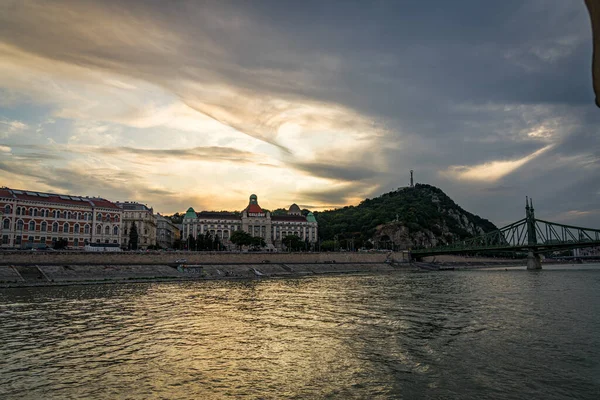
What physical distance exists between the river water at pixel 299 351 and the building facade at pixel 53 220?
47387 mm

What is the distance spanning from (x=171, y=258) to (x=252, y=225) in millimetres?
84792

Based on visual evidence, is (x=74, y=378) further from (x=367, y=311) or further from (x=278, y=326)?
(x=367, y=311)

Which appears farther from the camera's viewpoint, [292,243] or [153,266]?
[292,243]

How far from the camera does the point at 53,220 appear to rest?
75.8 metres

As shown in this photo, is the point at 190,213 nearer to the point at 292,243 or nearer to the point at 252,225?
the point at 252,225

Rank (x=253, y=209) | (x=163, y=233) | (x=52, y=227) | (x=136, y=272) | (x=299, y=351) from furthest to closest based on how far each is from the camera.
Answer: (x=253, y=209) → (x=163, y=233) → (x=52, y=227) → (x=136, y=272) → (x=299, y=351)

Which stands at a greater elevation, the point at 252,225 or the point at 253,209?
the point at 253,209

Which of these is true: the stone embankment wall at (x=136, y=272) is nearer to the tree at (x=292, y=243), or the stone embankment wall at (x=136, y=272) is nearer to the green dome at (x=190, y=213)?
the tree at (x=292, y=243)

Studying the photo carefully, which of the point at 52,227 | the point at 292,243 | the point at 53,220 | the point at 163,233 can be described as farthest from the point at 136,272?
the point at 163,233

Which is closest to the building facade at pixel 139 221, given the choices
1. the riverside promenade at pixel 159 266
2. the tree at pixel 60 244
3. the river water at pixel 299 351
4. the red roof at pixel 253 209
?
the tree at pixel 60 244

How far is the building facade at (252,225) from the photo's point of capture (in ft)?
506

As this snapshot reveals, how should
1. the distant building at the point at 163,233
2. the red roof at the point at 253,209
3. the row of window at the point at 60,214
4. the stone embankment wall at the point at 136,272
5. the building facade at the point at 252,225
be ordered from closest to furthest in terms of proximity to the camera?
the stone embankment wall at the point at 136,272
the row of window at the point at 60,214
the distant building at the point at 163,233
the building facade at the point at 252,225
the red roof at the point at 253,209

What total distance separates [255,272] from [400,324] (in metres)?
51.6

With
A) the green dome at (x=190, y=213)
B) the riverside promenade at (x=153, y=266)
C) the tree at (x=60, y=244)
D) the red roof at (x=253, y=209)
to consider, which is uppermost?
the red roof at (x=253, y=209)
